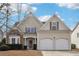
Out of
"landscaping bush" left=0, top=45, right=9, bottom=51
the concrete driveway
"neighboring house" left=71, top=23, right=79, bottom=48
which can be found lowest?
the concrete driveway

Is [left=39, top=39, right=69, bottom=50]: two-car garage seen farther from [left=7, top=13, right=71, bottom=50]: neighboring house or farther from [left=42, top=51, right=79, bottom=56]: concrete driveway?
[left=42, top=51, right=79, bottom=56]: concrete driveway

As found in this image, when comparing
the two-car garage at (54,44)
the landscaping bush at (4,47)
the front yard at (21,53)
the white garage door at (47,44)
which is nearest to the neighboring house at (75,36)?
the two-car garage at (54,44)

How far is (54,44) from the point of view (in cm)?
1650

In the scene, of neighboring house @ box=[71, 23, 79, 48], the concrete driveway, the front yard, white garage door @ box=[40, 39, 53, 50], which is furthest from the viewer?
white garage door @ box=[40, 39, 53, 50]

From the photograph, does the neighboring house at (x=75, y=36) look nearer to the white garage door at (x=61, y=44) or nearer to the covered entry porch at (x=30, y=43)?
the white garage door at (x=61, y=44)

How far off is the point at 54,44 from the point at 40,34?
3.06 feet

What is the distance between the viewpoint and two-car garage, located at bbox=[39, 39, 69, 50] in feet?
53.9

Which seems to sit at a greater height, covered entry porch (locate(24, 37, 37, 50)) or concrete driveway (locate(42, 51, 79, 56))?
covered entry porch (locate(24, 37, 37, 50))

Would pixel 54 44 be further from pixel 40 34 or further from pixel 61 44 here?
pixel 40 34

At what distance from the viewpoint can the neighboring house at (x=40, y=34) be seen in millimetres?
16484

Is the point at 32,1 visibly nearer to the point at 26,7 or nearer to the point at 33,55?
the point at 26,7

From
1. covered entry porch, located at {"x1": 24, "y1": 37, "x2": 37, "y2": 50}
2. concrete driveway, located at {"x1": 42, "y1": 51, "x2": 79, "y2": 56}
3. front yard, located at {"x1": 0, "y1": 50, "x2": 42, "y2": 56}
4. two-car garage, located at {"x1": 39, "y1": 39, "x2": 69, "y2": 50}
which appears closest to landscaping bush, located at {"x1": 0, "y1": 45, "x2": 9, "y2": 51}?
front yard, located at {"x1": 0, "y1": 50, "x2": 42, "y2": 56}

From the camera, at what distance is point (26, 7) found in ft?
52.9

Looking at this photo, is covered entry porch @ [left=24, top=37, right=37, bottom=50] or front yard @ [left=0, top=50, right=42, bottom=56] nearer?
front yard @ [left=0, top=50, right=42, bottom=56]
